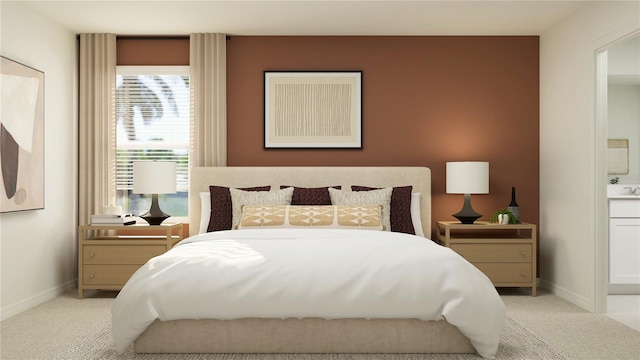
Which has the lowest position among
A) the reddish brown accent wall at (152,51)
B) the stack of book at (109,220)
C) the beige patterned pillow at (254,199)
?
the stack of book at (109,220)

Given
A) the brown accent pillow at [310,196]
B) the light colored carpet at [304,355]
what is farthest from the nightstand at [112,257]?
A: the light colored carpet at [304,355]

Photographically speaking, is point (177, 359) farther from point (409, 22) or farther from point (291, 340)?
point (409, 22)

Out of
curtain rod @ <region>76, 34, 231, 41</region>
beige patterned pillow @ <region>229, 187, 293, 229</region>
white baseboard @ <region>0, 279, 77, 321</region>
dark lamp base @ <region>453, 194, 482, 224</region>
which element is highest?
curtain rod @ <region>76, 34, 231, 41</region>

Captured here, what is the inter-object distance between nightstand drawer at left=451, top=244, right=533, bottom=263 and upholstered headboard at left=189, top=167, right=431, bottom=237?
2.38 ft

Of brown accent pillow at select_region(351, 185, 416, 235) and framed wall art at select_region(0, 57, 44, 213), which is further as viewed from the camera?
brown accent pillow at select_region(351, 185, 416, 235)

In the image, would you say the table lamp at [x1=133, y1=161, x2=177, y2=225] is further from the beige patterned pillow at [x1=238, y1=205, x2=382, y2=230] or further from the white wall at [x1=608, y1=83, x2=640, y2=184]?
the white wall at [x1=608, y1=83, x2=640, y2=184]

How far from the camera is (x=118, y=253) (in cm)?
499

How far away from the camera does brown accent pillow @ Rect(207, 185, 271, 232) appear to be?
4906 mm

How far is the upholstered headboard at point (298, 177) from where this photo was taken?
17.7 ft

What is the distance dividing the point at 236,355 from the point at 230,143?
2.90 metres

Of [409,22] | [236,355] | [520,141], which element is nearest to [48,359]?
[236,355]

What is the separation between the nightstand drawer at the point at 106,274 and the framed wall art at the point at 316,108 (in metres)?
1.82

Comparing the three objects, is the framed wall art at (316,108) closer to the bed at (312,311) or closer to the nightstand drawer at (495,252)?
the nightstand drawer at (495,252)

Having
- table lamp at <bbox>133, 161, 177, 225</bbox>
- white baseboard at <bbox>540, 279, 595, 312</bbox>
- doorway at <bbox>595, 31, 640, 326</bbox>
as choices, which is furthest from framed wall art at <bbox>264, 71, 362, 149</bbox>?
white baseboard at <bbox>540, 279, 595, 312</bbox>
